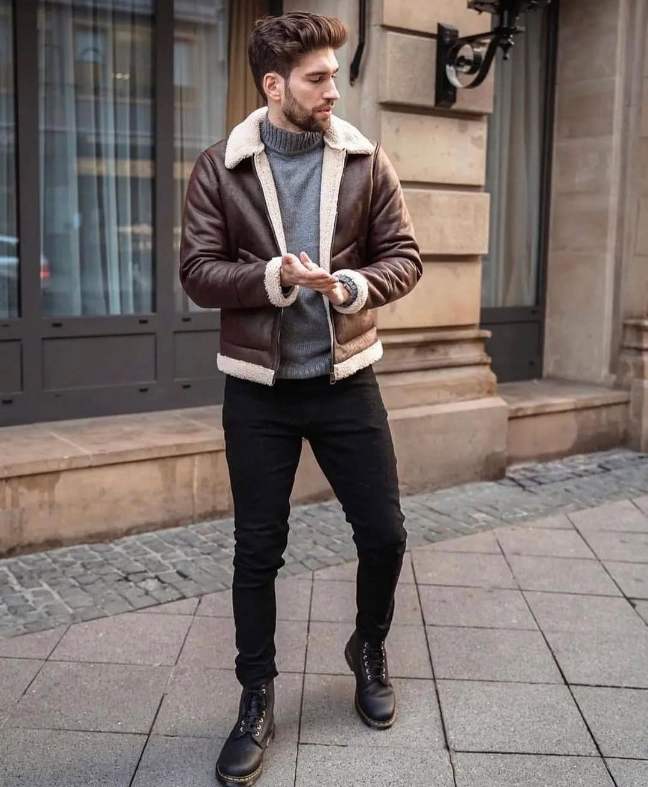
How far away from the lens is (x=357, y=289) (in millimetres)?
3047

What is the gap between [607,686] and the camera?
388 centimetres

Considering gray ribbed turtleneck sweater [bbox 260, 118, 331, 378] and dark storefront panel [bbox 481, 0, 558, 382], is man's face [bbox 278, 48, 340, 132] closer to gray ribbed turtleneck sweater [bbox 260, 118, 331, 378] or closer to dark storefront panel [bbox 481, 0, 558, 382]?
gray ribbed turtleneck sweater [bbox 260, 118, 331, 378]

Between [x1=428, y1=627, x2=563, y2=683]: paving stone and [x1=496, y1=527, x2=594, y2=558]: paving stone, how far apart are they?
3.81 feet

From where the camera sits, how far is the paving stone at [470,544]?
5.50m

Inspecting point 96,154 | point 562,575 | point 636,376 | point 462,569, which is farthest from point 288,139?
point 636,376

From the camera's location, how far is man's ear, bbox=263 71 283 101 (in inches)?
121

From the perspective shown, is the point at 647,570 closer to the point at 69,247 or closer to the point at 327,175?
the point at 327,175

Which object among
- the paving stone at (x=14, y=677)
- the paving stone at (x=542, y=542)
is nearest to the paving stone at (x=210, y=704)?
the paving stone at (x=14, y=677)

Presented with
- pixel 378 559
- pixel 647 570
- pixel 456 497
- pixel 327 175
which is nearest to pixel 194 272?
pixel 327 175

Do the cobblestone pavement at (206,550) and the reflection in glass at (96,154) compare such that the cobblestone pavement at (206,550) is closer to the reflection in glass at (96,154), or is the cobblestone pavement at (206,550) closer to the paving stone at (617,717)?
the paving stone at (617,717)

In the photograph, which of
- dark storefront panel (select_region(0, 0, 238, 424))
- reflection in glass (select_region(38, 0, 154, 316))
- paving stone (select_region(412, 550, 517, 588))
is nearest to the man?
paving stone (select_region(412, 550, 517, 588))

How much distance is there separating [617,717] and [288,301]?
6.20ft

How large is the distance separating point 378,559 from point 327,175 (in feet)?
4.01

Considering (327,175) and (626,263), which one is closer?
(327,175)
